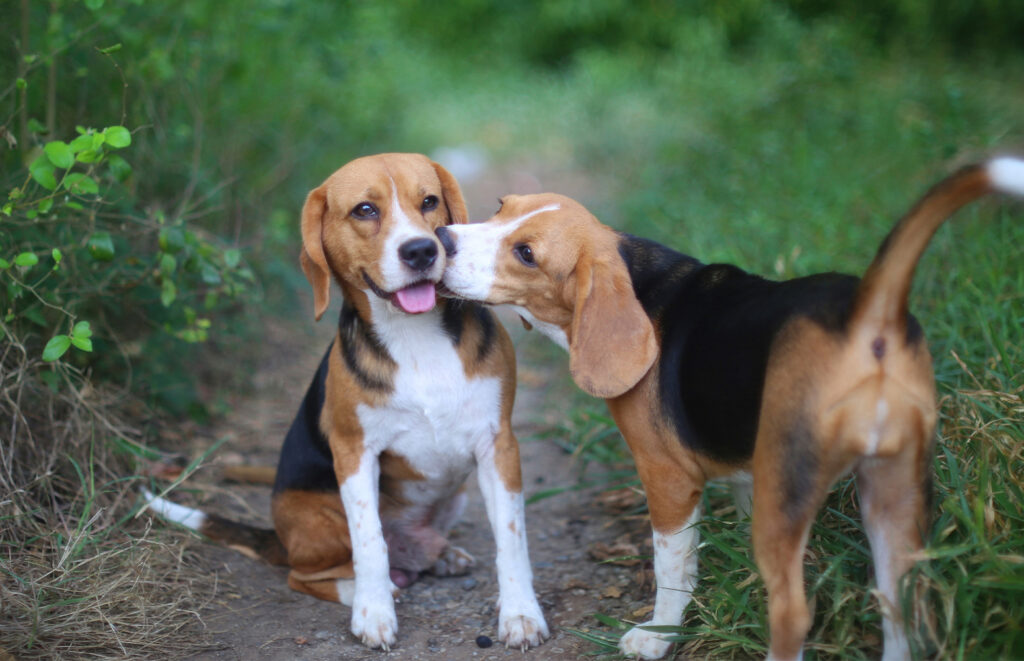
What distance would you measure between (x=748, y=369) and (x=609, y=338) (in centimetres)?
53

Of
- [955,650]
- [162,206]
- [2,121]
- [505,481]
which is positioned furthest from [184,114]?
[955,650]

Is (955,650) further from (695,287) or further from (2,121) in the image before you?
(2,121)

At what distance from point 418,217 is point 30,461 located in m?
2.10

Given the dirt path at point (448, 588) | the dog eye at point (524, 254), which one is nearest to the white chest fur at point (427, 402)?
the dog eye at point (524, 254)

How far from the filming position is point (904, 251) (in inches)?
93.6

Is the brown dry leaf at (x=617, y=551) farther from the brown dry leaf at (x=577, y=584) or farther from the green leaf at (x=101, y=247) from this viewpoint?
the green leaf at (x=101, y=247)

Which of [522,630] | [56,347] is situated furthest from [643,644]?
[56,347]

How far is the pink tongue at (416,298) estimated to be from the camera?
3.37 metres

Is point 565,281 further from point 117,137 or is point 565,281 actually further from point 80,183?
point 80,183

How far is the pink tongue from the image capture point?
11.0 ft

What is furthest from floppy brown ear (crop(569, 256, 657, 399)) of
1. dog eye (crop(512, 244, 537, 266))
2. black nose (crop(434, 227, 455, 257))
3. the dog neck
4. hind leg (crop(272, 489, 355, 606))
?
hind leg (crop(272, 489, 355, 606))

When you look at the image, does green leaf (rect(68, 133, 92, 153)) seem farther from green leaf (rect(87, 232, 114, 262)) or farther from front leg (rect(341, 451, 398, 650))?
front leg (rect(341, 451, 398, 650))

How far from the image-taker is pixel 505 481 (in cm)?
349

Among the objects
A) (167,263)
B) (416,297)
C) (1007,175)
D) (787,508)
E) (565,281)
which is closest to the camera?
(1007,175)
